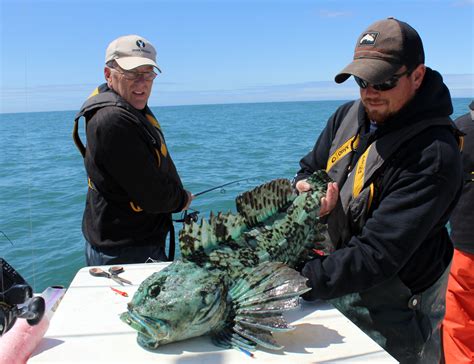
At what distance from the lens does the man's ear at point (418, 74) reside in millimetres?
2316

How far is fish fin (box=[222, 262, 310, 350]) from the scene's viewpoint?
2.03 m

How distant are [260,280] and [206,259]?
0.96 ft

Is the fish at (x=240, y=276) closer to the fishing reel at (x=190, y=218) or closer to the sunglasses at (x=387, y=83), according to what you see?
the fishing reel at (x=190, y=218)

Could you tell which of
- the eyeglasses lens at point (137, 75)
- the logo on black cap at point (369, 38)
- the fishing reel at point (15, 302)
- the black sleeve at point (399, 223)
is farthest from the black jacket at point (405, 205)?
the eyeglasses lens at point (137, 75)

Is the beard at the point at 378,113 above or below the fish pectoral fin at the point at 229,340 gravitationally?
above

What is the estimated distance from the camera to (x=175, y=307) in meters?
2.01

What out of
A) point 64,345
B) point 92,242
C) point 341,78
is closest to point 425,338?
point 341,78

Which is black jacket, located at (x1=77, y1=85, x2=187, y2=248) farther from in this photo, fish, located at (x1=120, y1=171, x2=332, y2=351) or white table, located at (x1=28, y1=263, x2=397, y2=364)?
white table, located at (x1=28, y1=263, x2=397, y2=364)

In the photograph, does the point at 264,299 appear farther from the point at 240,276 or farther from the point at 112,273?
the point at 112,273

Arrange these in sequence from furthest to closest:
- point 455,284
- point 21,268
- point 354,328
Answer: point 21,268 < point 455,284 < point 354,328

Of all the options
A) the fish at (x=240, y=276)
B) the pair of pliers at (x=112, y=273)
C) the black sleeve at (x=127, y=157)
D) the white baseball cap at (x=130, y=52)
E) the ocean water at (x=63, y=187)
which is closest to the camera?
the fish at (x=240, y=276)

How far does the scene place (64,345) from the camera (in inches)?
77.9

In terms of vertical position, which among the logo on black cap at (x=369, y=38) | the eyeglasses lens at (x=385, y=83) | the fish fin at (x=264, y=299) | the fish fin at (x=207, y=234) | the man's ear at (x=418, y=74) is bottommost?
the fish fin at (x=264, y=299)

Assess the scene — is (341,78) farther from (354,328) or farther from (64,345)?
(64,345)
